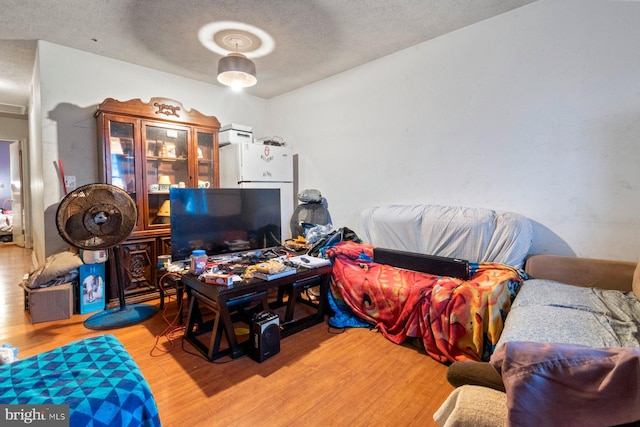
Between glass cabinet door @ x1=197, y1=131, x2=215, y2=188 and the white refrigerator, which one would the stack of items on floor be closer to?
glass cabinet door @ x1=197, y1=131, x2=215, y2=188

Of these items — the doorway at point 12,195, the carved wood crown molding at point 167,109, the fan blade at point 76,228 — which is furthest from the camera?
the doorway at point 12,195

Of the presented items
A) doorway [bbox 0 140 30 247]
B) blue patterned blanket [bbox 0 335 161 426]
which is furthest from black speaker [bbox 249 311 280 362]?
doorway [bbox 0 140 30 247]

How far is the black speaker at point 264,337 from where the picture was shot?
1966 mm

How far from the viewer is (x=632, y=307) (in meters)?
1.64

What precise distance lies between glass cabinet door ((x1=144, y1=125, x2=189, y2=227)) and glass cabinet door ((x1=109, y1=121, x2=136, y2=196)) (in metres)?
0.14

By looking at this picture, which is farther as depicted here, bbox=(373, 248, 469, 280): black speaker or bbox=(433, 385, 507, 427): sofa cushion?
bbox=(373, 248, 469, 280): black speaker

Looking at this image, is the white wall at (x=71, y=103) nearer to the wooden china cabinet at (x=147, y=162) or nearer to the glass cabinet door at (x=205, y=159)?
the wooden china cabinet at (x=147, y=162)

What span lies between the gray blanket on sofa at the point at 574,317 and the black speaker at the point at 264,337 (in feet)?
4.36

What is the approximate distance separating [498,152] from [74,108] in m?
3.97

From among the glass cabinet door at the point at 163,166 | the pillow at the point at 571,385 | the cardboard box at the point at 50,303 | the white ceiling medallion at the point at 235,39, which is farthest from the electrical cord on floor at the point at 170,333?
the pillow at the point at 571,385

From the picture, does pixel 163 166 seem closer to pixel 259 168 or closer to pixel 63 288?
pixel 259 168

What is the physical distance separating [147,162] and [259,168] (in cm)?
120

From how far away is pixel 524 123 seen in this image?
2354mm

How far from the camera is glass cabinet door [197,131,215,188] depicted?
360cm
